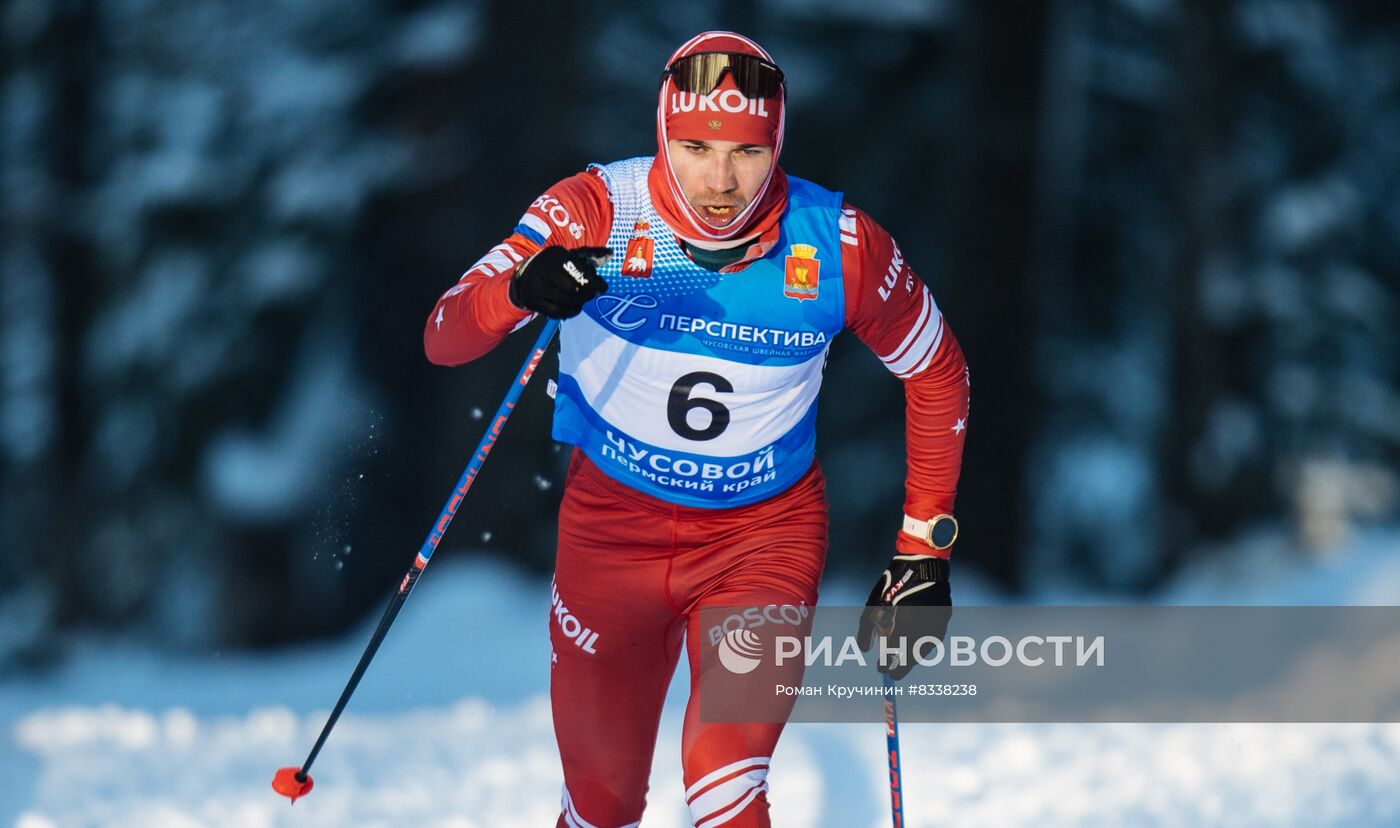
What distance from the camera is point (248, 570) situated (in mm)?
11273

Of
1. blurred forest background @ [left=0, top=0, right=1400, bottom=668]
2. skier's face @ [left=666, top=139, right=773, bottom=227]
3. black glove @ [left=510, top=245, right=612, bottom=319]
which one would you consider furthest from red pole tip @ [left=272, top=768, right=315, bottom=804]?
blurred forest background @ [left=0, top=0, right=1400, bottom=668]

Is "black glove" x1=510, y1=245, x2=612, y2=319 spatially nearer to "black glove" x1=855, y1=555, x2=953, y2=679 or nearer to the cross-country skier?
the cross-country skier

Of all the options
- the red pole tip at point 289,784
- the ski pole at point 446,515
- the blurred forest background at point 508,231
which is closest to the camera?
the ski pole at point 446,515

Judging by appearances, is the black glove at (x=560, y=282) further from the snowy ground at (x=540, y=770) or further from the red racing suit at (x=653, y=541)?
the snowy ground at (x=540, y=770)

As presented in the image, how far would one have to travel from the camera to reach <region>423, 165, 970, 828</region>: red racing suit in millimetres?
3799

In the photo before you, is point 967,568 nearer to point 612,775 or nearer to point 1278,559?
point 1278,559

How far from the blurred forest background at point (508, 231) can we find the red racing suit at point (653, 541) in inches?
176

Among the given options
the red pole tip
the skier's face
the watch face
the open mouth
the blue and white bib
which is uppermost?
the skier's face

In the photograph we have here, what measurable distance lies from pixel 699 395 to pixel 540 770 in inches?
94.8

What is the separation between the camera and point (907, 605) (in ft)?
12.9

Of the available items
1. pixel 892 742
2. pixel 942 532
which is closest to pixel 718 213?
pixel 942 532

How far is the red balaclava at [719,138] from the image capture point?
3701 mm

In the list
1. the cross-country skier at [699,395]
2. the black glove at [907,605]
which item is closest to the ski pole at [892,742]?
the black glove at [907,605]

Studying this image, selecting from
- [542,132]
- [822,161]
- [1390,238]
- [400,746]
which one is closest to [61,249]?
[542,132]
